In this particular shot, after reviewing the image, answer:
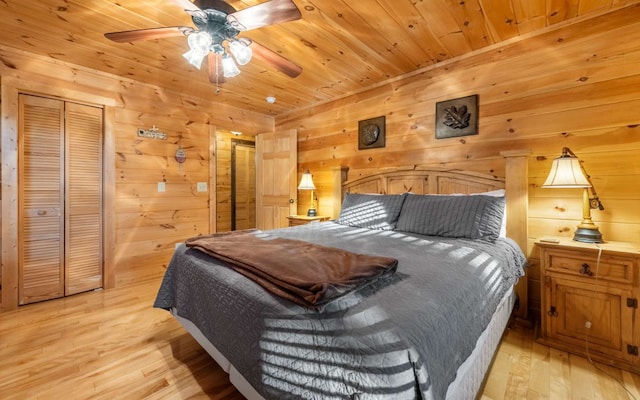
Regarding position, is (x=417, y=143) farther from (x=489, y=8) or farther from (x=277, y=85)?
(x=277, y=85)

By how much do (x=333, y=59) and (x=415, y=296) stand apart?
2386 mm

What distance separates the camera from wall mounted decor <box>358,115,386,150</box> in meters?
3.26

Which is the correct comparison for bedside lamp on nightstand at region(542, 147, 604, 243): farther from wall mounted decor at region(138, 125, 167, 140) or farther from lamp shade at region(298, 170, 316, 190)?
wall mounted decor at region(138, 125, 167, 140)

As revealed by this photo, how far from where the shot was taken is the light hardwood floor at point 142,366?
1.51 m

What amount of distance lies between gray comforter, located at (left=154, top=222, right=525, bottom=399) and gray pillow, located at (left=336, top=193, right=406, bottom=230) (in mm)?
857

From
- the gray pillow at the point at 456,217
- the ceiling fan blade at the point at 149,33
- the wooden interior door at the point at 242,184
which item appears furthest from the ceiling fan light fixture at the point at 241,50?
the wooden interior door at the point at 242,184

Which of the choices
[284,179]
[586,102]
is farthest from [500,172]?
[284,179]

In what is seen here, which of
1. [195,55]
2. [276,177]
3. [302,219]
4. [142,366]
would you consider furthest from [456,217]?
[276,177]

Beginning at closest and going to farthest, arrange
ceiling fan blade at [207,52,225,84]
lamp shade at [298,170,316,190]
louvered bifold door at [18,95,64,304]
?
ceiling fan blade at [207,52,225,84] → louvered bifold door at [18,95,64,304] → lamp shade at [298,170,316,190]

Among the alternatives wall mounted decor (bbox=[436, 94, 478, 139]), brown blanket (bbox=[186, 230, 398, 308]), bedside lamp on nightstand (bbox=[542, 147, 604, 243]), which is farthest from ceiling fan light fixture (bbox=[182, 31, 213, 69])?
bedside lamp on nightstand (bbox=[542, 147, 604, 243])

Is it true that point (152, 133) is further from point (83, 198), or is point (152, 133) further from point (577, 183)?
point (577, 183)

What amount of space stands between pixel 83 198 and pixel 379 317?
338 centimetres

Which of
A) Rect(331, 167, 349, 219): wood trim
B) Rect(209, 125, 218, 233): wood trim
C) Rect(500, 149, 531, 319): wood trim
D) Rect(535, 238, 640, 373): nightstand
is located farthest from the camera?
Rect(209, 125, 218, 233): wood trim

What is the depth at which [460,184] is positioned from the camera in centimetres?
262
